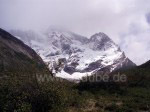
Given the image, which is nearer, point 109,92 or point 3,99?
point 3,99

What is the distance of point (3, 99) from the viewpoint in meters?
24.9

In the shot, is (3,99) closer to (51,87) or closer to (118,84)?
(51,87)

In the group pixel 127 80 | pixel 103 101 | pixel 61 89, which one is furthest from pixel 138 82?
pixel 61 89

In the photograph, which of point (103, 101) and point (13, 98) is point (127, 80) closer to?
point (103, 101)

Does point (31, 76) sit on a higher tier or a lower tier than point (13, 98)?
higher

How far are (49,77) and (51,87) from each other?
1.00m

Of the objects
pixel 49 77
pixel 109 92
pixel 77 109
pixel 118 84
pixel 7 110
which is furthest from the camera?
pixel 118 84

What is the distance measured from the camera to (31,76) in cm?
2589

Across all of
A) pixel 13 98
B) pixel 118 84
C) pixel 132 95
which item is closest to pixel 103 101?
pixel 132 95

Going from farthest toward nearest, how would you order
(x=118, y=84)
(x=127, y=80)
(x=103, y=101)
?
(x=127, y=80)
(x=118, y=84)
(x=103, y=101)

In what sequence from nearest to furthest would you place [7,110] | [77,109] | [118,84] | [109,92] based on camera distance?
[7,110], [77,109], [109,92], [118,84]

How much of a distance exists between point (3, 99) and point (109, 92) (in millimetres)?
21049

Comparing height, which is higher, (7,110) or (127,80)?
(127,80)

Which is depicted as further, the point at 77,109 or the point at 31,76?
the point at 77,109
